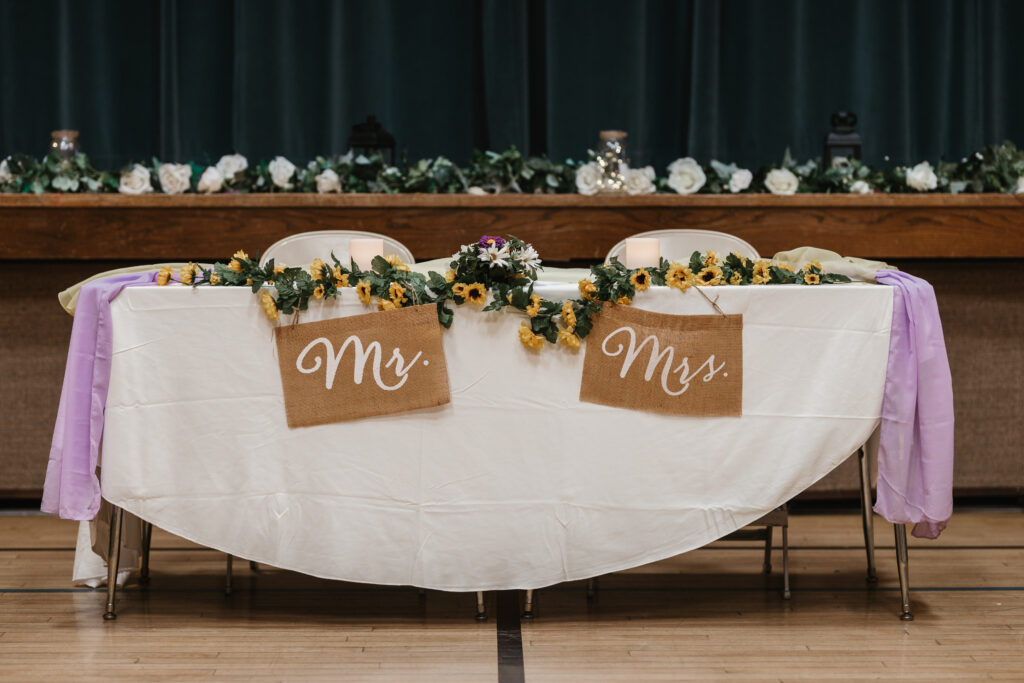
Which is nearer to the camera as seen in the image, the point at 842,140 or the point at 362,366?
the point at 362,366

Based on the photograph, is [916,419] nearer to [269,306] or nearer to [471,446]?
[471,446]

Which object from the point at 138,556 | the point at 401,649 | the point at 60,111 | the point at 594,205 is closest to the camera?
the point at 401,649

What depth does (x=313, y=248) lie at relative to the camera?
2.80 meters

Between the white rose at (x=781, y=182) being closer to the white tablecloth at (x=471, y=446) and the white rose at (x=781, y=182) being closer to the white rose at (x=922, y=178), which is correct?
the white rose at (x=922, y=178)

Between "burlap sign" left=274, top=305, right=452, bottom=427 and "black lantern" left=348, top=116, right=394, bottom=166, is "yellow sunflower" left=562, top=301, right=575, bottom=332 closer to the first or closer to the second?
"burlap sign" left=274, top=305, right=452, bottom=427

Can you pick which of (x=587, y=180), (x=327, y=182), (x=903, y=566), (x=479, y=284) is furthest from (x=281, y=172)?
(x=903, y=566)

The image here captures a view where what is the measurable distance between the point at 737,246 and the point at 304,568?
1.45m

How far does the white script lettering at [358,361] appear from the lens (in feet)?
7.09

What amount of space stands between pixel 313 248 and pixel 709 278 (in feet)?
3.72

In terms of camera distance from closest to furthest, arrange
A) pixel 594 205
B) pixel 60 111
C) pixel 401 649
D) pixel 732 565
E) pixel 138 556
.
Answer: pixel 401 649
pixel 138 556
pixel 732 565
pixel 594 205
pixel 60 111

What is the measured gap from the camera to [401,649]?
7.10ft

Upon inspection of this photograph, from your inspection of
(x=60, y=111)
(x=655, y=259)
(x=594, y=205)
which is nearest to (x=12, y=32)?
(x=60, y=111)

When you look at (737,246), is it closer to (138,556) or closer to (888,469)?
(888,469)

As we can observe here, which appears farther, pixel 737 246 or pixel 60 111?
pixel 60 111
